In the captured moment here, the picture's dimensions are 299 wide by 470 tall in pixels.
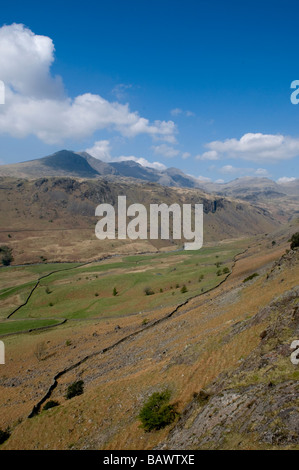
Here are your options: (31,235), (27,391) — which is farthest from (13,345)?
(31,235)

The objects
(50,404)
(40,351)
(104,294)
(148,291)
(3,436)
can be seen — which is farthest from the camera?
(104,294)

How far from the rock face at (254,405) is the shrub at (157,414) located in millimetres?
912

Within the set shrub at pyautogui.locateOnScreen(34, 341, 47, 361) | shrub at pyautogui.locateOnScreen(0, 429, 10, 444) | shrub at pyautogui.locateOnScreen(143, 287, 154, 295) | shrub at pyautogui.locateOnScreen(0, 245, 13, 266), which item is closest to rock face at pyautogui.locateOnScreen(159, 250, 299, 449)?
shrub at pyautogui.locateOnScreen(0, 429, 10, 444)

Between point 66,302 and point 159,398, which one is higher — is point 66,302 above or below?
below

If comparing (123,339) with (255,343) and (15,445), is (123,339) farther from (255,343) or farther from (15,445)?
(255,343)

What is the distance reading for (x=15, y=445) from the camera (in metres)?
20.0

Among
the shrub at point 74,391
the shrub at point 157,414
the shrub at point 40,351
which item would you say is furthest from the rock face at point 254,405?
the shrub at point 40,351

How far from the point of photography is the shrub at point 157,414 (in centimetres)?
1617

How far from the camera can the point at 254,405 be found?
480 inches

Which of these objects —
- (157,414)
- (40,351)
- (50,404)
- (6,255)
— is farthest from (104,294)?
(6,255)

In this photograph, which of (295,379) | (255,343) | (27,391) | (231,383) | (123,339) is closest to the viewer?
(295,379)

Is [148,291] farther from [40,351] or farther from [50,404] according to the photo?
[50,404]

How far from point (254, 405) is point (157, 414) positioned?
264 inches
